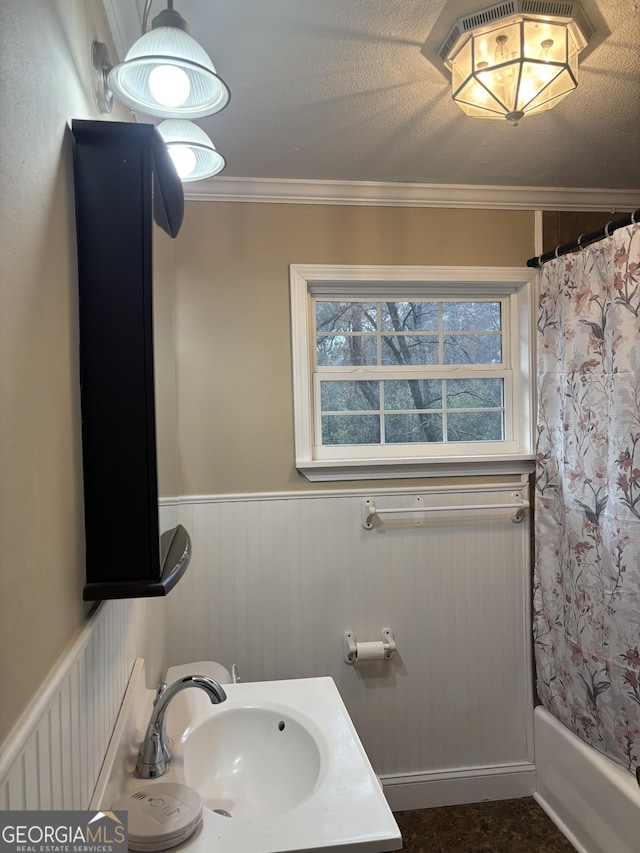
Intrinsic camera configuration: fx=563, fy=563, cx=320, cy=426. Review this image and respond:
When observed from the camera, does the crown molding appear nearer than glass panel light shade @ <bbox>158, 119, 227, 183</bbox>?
No

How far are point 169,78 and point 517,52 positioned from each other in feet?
2.64

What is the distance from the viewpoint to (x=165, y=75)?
3.27 ft

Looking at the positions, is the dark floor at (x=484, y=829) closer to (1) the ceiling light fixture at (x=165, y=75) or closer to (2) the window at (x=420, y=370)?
(2) the window at (x=420, y=370)

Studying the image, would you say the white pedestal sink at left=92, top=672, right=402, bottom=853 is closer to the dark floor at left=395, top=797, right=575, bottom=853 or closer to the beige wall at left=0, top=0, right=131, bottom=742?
the beige wall at left=0, top=0, right=131, bottom=742

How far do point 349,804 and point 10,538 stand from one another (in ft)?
2.67

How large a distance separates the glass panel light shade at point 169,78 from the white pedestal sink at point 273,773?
1.19 meters

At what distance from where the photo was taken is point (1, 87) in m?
0.59

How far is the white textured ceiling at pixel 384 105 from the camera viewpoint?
4.20ft

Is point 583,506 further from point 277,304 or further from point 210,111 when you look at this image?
point 210,111

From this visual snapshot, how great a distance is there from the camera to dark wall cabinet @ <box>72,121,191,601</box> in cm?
87

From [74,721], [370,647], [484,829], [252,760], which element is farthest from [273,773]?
[484,829]

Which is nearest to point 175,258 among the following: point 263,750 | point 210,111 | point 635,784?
point 210,111

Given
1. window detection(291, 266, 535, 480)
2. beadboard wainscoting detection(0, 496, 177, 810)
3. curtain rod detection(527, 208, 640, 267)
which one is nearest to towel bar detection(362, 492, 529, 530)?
window detection(291, 266, 535, 480)

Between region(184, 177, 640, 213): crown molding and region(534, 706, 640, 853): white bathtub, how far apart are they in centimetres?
207
